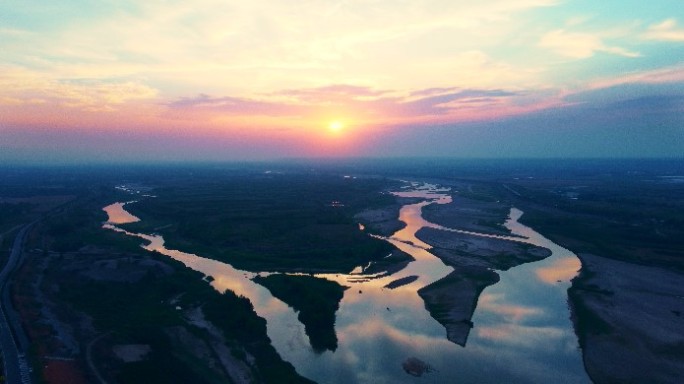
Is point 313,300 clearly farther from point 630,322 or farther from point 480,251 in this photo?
point 480,251

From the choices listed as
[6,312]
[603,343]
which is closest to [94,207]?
[6,312]

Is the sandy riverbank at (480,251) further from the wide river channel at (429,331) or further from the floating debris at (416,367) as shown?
→ the floating debris at (416,367)

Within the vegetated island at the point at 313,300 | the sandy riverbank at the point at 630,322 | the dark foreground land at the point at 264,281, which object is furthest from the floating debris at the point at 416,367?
the sandy riverbank at the point at 630,322

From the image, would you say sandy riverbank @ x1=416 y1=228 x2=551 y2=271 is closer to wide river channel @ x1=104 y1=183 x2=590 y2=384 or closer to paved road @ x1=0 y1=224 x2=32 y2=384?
wide river channel @ x1=104 y1=183 x2=590 y2=384

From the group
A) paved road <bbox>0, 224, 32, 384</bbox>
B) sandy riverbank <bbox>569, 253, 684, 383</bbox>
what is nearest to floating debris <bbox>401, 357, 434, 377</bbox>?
sandy riverbank <bbox>569, 253, 684, 383</bbox>

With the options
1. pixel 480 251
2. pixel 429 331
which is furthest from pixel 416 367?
pixel 480 251
